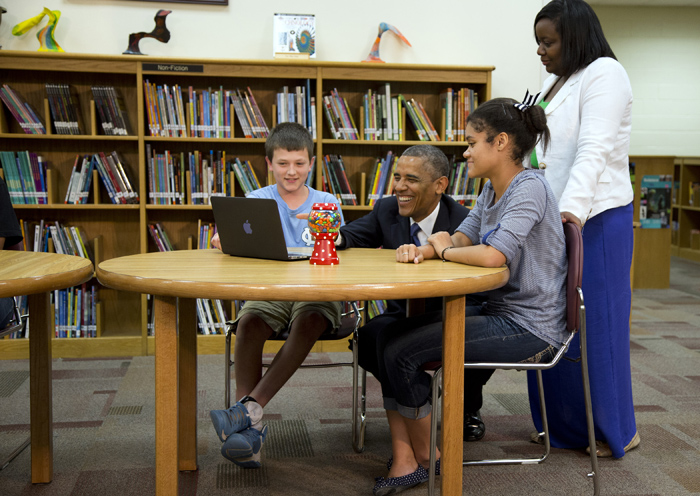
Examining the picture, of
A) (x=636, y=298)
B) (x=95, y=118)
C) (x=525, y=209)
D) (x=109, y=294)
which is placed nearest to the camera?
(x=525, y=209)

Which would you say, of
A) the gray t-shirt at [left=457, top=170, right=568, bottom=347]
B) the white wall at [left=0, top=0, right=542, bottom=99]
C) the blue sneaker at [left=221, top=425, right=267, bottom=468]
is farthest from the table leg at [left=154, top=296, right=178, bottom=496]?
the white wall at [left=0, top=0, right=542, bottom=99]

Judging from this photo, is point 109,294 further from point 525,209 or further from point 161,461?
point 525,209

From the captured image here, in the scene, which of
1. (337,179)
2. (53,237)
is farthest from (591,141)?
(53,237)

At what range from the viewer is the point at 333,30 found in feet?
12.4

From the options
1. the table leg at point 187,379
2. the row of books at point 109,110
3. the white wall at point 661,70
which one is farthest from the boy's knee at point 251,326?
the white wall at point 661,70

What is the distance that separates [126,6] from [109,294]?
1.63m

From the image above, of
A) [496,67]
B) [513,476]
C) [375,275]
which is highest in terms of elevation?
[496,67]

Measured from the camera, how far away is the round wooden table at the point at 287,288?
132 centimetres

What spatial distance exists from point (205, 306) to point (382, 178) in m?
1.24

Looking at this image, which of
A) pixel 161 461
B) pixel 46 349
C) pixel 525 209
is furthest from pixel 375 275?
pixel 46 349

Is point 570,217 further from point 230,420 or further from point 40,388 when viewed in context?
point 40,388

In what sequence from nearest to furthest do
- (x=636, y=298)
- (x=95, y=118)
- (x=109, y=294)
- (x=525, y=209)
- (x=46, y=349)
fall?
(x=525, y=209), (x=46, y=349), (x=95, y=118), (x=109, y=294), (x=636, y=298)

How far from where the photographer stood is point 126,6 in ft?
11.9

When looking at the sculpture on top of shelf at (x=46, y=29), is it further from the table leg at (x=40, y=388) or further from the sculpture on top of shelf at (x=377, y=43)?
the table leg at (x=40, y=388)
